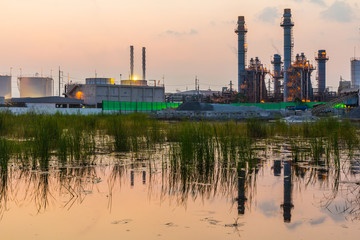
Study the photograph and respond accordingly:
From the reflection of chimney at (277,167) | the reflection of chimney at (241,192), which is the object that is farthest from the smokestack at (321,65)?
the reflection of chimney at (241,192)

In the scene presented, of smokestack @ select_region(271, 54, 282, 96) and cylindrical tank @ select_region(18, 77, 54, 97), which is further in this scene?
smokestack @ select_region(271, 54, 282, 96)

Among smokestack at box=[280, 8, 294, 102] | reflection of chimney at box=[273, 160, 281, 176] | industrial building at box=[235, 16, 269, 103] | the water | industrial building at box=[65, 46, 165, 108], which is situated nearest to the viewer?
the water

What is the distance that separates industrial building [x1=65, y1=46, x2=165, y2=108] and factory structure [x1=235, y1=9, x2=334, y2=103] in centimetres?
1603

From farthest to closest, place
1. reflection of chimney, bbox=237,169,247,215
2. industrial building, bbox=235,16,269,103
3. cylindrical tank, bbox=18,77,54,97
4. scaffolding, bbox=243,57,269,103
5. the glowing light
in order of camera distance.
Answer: scaffolding, bbox=243,57,269,103 < industrial building, bbox=235,16,269,103 < cylindrical tank, bbox=18,77,54,97 < the glowing light < reflection of chimney, bbox=237,169,247,215

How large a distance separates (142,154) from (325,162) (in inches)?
167

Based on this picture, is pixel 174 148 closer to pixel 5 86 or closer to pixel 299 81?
pixel 299 81

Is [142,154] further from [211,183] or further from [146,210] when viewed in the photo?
[146,210]

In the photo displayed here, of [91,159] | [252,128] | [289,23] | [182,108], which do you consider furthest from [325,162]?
[289,23]

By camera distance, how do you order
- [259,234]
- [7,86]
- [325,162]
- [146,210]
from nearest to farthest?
[259,234], [146,210], [325,162], [7,86]

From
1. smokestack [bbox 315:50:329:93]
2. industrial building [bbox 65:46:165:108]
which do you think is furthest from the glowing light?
smokestack [bbox 315:50:329:93]

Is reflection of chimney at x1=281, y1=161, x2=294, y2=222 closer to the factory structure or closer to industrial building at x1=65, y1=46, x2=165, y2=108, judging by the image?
industrial building at x1=65, y1=46, x2=165, y2=108

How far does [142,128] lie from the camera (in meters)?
14.9

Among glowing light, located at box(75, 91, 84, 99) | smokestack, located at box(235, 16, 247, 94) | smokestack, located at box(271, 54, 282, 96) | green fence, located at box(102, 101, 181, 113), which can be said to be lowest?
green fence, located at box(102, 101, 181, 113)

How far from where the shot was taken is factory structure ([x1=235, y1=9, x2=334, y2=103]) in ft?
216
